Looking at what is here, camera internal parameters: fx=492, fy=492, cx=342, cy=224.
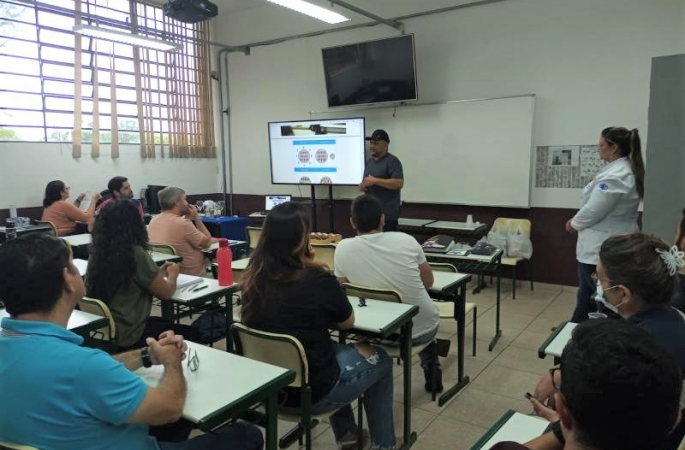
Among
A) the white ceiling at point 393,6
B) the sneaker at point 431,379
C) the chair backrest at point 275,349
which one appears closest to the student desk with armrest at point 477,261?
the sneaker at point 431,379

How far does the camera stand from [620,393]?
2.54 feet

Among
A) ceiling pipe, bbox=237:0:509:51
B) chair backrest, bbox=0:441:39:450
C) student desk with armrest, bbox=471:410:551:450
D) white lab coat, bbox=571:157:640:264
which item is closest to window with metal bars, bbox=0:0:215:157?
ceiling pipe, bbox=237:0:509:51

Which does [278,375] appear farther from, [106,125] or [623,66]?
[106,125]

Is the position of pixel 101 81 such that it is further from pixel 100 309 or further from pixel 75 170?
pixel 100 309

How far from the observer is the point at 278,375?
164 centimetres

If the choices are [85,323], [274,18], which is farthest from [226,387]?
[274,18]

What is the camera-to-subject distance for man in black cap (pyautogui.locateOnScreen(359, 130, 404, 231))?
5.00 meters

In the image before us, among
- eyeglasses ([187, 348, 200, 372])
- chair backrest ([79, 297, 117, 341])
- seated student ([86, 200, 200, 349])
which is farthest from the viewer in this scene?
seated student ([86, 200, 200, 349])

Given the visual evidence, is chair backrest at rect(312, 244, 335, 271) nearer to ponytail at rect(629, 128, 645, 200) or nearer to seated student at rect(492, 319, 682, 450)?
ponytail at rect(629, 128, 645, 200)

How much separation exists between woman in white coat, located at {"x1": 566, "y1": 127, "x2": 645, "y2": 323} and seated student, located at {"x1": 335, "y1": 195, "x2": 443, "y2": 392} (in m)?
1.40

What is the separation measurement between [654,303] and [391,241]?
122 cm

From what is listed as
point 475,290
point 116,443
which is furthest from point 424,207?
point 116,443

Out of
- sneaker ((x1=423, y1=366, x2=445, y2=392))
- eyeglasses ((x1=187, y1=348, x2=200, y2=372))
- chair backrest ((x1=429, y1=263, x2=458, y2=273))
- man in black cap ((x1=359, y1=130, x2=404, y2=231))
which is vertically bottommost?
sneaker ((x1=423, y1=366, x2=445, y2=392))

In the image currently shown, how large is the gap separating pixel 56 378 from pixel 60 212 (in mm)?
4826
